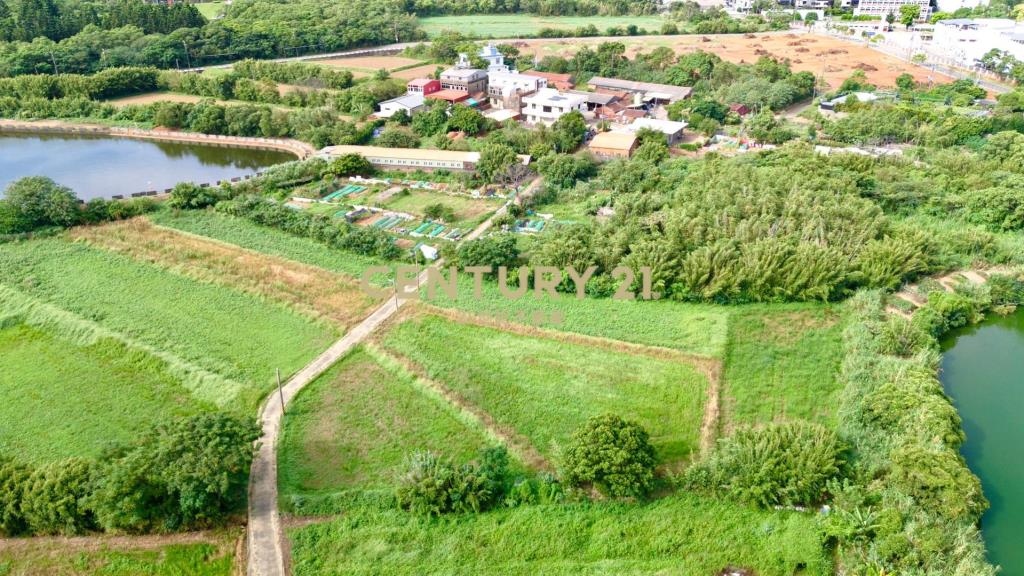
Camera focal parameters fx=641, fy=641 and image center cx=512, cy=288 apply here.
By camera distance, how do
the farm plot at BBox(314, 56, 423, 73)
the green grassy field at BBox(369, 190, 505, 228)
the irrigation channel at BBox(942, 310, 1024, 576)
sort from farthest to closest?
the farm plot at BBox(314, 56, 423, 73)
the green grassy field at BBox(369, 190, 505, 228)
the irrigation channel at BBox(942, 310, 1024, 576)

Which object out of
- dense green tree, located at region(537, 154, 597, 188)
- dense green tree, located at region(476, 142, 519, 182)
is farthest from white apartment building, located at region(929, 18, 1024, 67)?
dense green tree, located at region(476, 142, 519, 182)

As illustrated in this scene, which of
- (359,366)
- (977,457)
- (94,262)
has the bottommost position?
(977,457)

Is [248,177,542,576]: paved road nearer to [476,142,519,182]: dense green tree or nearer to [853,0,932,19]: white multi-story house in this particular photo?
[476,142,519,182]: dense green tree

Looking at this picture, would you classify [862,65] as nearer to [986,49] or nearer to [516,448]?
[986,49]

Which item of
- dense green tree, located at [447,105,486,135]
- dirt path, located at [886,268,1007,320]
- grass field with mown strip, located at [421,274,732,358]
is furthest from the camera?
dense green tree, located at [447,105,486,135]

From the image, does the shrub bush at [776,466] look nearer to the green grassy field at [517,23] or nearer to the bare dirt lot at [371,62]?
the bare dirt lot at [371,62]

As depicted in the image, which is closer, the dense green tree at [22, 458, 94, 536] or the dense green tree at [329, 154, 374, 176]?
the dense green tree at [22, 458, 94, 536]

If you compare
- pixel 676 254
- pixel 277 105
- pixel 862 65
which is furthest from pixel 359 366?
pixel 862 65

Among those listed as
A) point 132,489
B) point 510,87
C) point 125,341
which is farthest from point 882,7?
point 132,489
